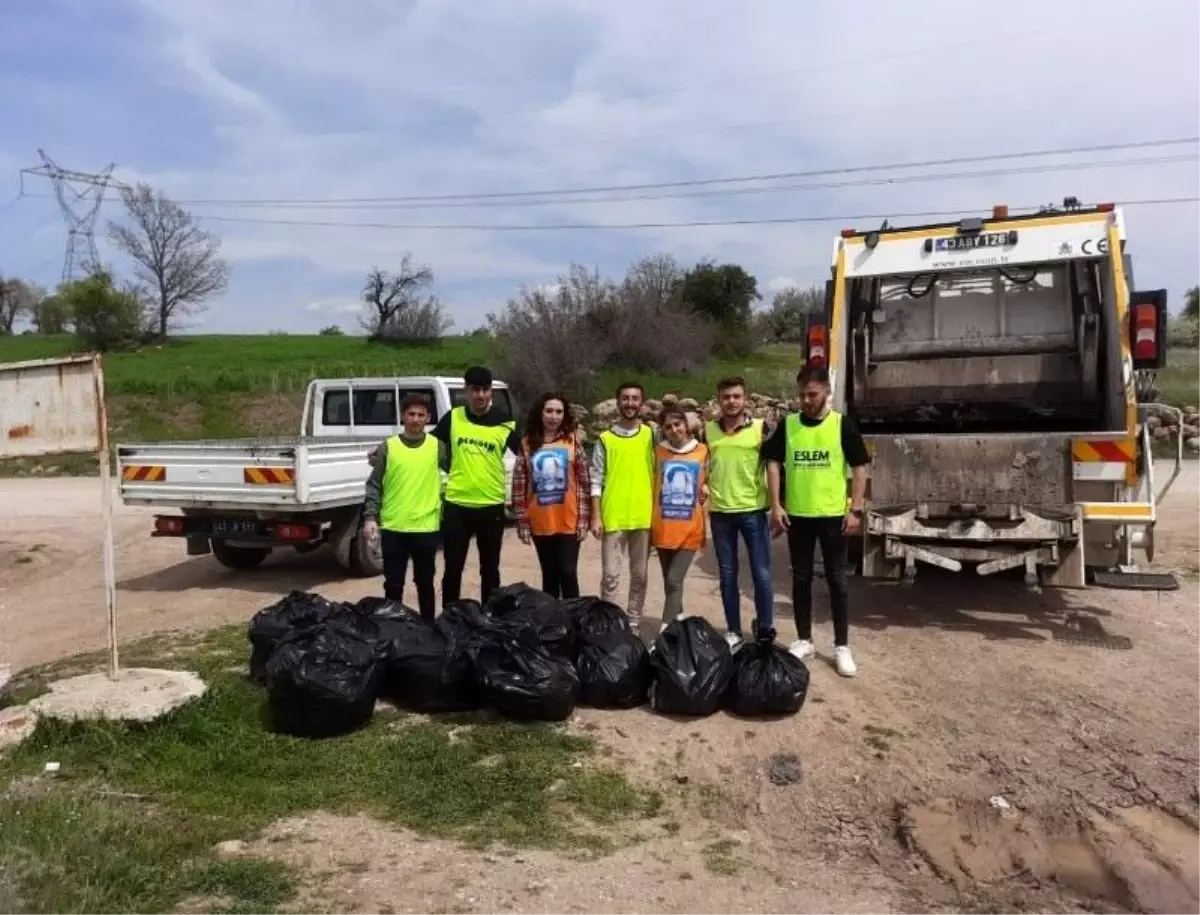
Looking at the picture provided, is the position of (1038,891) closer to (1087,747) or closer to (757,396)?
(1087,747)

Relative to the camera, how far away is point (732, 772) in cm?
439

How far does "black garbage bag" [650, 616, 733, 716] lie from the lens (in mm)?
4789

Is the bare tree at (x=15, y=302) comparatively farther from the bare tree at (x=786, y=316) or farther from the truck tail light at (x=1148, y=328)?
the truck tail light at (x=1148, y=328)

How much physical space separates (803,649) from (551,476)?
1721 millimetres

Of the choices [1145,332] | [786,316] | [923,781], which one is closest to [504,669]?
[923,781]

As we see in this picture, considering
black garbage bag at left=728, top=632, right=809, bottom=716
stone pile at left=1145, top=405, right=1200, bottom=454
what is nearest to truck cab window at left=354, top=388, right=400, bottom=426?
black garbage bag at left=728, top=632, right=809, bottom=716

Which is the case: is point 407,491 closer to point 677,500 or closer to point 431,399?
point 677,500

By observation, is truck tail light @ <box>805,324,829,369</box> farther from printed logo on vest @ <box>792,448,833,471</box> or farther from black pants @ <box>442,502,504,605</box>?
black pants @ <box>442,502,504,605</box>

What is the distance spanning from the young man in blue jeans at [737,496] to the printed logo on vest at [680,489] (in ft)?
0.51

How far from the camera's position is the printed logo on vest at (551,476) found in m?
5.82

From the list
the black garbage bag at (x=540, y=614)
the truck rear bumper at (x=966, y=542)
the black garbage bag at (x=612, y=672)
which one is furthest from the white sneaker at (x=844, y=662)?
the black garbage bag at (x=540, y=614)

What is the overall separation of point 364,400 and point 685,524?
540 cm

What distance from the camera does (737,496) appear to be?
5742 mm

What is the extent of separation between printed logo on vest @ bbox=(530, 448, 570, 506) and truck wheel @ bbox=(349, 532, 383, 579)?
3.01 meters
